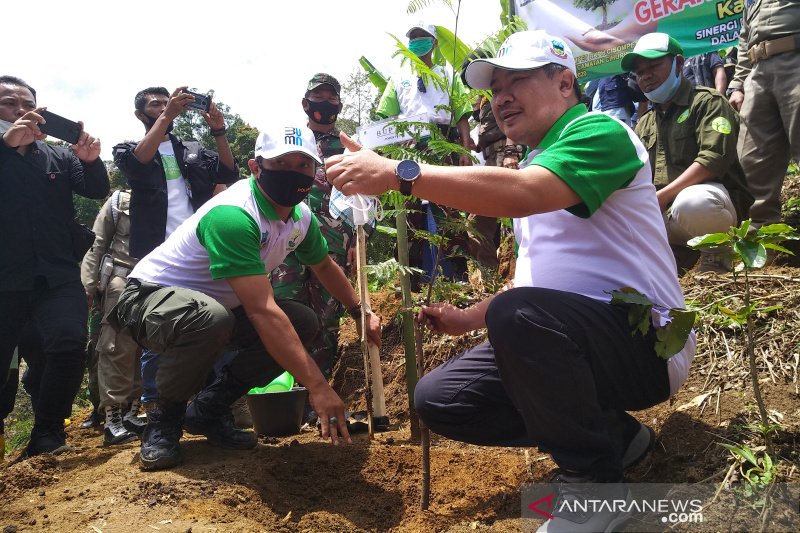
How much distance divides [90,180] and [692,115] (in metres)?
3.82

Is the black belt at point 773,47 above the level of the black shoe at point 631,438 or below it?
above

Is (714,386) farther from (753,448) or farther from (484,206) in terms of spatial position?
(484,206)

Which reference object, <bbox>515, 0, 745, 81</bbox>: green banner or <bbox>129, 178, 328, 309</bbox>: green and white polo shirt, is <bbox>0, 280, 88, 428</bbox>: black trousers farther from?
<bbox>515, 0, 745, 81</bbox>: green banner

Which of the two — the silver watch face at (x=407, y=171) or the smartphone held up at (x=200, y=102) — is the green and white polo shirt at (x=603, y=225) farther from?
the smartphone held up at (x=200, y=102)

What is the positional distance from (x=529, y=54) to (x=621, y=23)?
441cm

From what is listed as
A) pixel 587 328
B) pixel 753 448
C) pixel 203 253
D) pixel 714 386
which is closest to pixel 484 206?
pixel 587 328

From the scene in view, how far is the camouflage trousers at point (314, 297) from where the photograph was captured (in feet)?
14.8

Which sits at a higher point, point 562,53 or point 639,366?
point 562,53

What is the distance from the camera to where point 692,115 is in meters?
4.11

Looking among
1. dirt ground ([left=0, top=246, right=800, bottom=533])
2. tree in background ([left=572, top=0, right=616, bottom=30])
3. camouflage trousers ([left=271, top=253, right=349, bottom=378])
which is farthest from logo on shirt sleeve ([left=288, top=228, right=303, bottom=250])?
tree in background ([left=572, top=0, right=616, bottom=30])

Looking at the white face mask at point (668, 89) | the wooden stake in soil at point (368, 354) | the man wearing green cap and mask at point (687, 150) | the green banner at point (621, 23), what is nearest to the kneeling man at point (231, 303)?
the wooden stake in soil at point (368, 354)

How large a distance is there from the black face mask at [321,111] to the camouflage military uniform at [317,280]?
0.11 metres

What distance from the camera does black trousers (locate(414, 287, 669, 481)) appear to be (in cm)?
198

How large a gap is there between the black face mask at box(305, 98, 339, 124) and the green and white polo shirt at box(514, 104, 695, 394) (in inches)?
114
